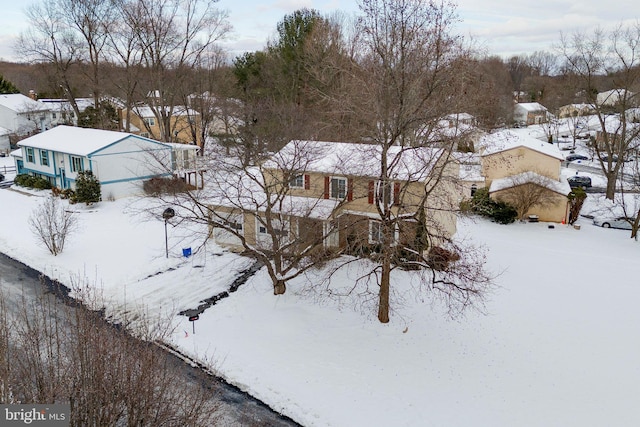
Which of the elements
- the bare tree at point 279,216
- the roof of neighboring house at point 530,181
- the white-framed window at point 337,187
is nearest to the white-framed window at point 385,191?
the bare tree at point 279,216

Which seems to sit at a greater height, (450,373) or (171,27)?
(171,27)

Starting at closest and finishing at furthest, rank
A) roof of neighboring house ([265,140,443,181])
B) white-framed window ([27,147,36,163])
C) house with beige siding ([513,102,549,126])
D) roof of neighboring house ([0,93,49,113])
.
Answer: roof of neighboring house ([265,140,443,181]), white-framed window ([27,147,36,163]), roof of neighboring house ([0,93,49,113]), house with beige siding ([513,102,549,126])

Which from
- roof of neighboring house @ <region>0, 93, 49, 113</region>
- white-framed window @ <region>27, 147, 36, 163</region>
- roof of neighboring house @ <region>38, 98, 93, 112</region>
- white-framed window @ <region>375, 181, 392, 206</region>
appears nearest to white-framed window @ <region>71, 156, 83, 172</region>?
white-framed window @ <region>27, 147, 36, 163</region>

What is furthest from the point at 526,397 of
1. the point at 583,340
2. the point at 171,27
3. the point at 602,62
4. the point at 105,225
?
the point at 171,27

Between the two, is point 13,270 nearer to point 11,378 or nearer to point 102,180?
point 102,180

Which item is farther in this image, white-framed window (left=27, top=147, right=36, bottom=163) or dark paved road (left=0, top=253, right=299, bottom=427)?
white-framed window (left=27, top=147, right=36, bottom=163)

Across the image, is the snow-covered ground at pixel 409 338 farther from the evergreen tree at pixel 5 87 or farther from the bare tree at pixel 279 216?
the evergreen tree at pixel 5 87

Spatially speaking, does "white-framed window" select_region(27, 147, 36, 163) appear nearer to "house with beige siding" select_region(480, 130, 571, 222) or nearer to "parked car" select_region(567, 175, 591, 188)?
"house with beige siding" select_region(480, 130, 571, 222)
